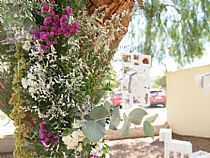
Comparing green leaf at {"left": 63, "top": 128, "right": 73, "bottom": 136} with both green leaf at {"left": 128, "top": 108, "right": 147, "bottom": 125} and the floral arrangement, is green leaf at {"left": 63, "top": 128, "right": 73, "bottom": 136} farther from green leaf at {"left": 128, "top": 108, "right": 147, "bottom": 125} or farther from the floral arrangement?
green leaf at {"left": 128, "top": 108, "right": 147, "bottom": 125}

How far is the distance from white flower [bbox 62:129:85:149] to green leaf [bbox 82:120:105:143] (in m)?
0.03

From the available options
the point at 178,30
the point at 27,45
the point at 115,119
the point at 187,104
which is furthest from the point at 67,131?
the point at 187,104

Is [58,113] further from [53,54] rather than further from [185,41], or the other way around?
[185,41]

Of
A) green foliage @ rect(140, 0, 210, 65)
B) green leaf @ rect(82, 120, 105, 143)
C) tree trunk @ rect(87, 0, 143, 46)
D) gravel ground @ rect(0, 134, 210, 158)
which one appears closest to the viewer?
green leaf @ rect(82, 120, 105, 143)

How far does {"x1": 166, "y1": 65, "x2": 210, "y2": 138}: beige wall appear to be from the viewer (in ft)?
17.5

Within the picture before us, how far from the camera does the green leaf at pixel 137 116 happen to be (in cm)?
78

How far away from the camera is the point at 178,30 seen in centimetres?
491

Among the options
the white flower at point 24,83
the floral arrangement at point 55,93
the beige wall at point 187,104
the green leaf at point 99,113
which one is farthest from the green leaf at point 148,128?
the beige wall at point 187,104

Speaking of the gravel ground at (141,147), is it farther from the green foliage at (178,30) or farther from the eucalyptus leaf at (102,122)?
the eucalyptus leaf at (102,122)

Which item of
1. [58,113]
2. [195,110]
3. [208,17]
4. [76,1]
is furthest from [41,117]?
[195,110]

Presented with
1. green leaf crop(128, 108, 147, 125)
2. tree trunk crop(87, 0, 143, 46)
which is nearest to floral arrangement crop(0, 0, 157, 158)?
green leaf crop(128, 108, 147, 125)

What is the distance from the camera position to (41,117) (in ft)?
2.55

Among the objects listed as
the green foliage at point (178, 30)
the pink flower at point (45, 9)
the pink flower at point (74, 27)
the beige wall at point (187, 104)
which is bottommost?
the beige wall at point (187, 104)

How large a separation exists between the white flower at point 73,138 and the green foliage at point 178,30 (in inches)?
146
